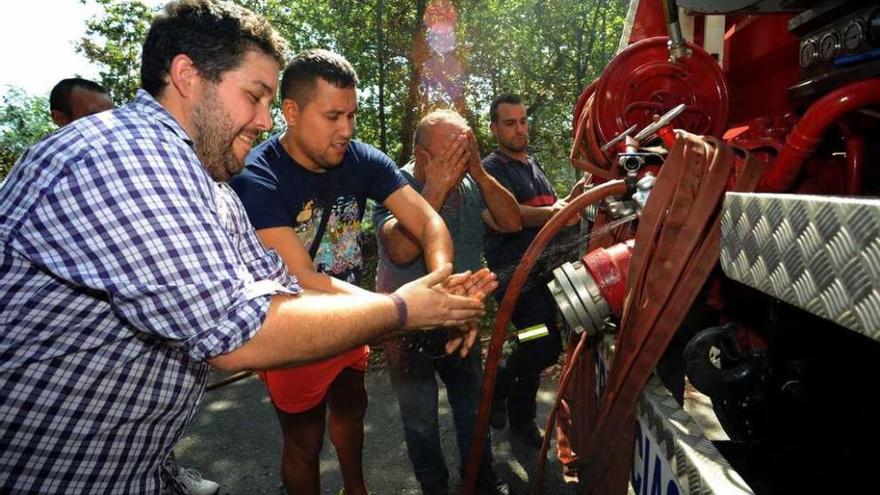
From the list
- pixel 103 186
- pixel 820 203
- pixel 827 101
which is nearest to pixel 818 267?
pixel 820 203

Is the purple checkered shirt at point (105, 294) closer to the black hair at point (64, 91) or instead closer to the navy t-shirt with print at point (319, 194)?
the navy t-shirt with print at point (319, 194)

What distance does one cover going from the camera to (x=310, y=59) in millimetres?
2482

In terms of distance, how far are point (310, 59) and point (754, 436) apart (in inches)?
96.6

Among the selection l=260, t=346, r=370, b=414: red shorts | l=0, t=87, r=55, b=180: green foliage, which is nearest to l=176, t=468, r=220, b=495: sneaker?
l=260, t=346, r=370, b=414: red shorts

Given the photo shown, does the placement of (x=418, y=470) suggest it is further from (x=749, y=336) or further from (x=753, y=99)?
(x=753, y=99)

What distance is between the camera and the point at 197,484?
3129 millimetres

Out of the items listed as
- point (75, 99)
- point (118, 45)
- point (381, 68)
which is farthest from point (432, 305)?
point (118, 45)

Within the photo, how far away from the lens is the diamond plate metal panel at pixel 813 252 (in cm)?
82

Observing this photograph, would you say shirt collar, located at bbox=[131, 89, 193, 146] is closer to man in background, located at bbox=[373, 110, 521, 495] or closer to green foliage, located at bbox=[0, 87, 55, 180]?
man in background, located at bbox=[373, 110, 521, 495]

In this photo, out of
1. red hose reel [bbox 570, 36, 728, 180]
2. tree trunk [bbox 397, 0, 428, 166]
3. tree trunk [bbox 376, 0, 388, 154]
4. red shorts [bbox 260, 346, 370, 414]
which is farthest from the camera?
tree trunk [bbox 397, 0, 428, 166]

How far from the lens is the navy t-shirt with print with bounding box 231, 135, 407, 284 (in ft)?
7.72

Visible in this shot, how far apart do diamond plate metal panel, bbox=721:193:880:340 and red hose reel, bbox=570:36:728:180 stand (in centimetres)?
110

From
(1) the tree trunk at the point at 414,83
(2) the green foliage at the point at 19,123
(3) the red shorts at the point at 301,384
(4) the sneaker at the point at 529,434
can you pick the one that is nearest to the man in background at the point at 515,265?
(4) the sneaker at the point at 529,434

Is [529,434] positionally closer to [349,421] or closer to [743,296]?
[349,421]
